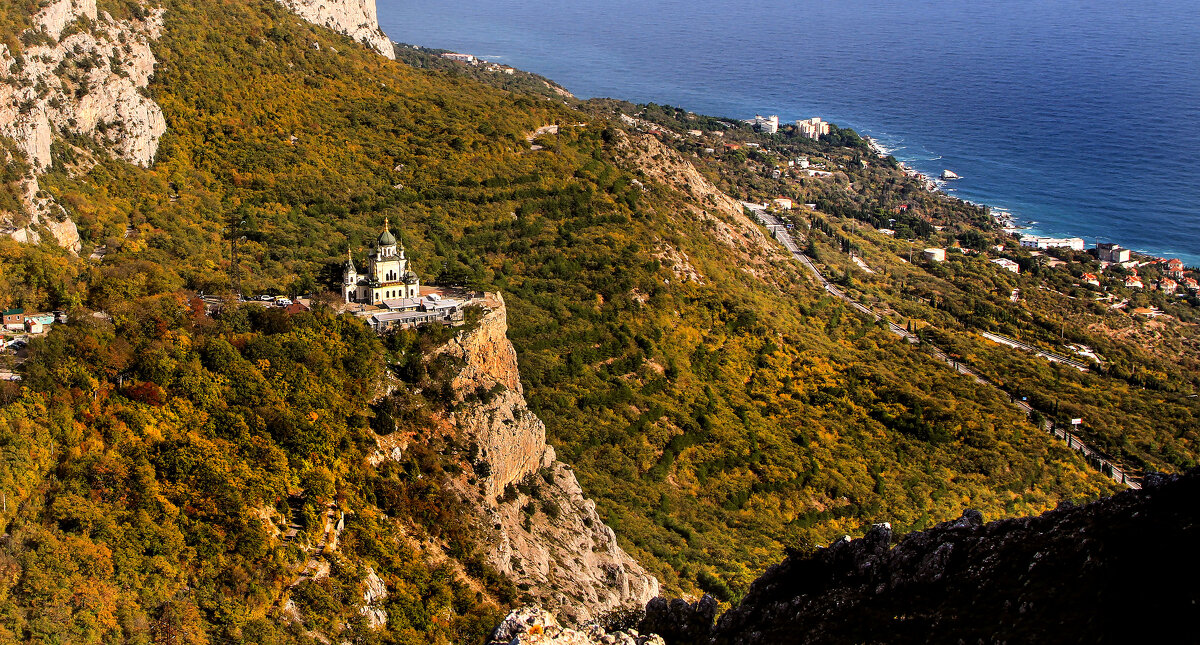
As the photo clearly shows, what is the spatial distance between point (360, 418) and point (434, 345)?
327 cm

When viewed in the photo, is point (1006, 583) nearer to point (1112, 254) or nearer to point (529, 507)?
point (529, 507)

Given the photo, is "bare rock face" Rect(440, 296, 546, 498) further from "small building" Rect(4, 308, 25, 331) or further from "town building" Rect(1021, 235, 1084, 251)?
"town building" Rect(1021, 235, 1084, 251)

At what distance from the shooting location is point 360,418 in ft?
73.8

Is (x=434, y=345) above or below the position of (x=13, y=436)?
above

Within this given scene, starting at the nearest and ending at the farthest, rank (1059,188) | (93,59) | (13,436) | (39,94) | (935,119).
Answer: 1. (13,436)
2. (39,94)
3. (93,59)
4. (1059,188)
5. (935,119)

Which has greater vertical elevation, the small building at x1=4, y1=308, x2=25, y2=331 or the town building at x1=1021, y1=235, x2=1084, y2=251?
the town building at x1=1021, y1=235, x2=1084, y2=251

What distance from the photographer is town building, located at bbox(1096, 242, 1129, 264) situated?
247 feet

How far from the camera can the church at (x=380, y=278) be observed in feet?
89.4

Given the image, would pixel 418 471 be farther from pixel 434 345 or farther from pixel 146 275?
pixel 146 275

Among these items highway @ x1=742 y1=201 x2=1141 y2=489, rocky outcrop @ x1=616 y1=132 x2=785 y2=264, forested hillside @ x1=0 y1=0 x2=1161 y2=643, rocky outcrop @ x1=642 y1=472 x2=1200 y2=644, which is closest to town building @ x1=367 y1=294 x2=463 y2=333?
forested hillside @ x1=0 y1=0 x2=1161 y2=643

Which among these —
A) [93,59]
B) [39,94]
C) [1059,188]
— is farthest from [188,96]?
[1059,188]

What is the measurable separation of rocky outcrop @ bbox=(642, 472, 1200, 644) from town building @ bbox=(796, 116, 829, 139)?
9915 cm

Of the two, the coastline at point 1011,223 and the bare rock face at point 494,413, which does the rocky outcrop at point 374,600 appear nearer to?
the bare rock face at point 494,413

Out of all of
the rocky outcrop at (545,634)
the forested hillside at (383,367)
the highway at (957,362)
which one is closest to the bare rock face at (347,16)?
the forested hillside at (383,367)
